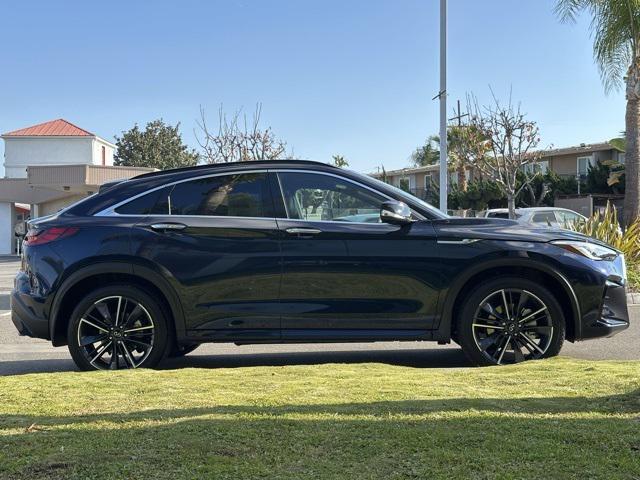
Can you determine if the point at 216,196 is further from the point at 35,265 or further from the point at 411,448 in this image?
the point at 411,448

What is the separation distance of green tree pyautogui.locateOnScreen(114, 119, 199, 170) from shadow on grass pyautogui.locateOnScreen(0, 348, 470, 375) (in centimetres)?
5727

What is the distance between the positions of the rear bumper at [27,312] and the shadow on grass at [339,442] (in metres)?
2.03

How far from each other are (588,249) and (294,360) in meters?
2.86

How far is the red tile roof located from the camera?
48375 millimetres

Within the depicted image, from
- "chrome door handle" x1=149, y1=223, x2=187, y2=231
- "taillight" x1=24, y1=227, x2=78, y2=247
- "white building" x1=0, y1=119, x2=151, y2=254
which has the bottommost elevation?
"taillight" x1=24, y1=227, x2=78, y2=247

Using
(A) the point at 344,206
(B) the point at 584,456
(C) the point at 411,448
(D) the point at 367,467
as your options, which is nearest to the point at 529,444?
(B) the point at 584,456

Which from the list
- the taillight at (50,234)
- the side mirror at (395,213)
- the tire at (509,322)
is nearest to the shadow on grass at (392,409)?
the tire at (509,322)

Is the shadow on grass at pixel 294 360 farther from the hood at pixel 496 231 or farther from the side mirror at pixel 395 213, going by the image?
the side mirror at pixel 395 213

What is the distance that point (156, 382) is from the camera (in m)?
4.77

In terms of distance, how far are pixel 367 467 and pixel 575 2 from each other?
17.5m

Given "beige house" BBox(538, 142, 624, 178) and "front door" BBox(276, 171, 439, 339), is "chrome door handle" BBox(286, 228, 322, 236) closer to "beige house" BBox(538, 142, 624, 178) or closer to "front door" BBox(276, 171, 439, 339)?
"front door" BBox(276, 171, 439, 339)

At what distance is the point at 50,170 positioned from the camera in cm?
3206

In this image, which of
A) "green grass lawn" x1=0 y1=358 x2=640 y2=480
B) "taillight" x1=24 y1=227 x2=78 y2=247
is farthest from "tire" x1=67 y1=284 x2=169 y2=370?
"green grass lawn" x1=0 y1=358 x2=640 y2=480

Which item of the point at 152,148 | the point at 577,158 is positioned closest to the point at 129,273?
the point at 577,158
